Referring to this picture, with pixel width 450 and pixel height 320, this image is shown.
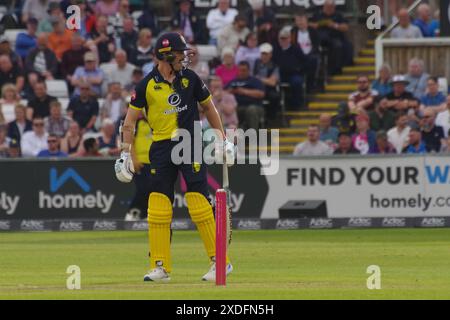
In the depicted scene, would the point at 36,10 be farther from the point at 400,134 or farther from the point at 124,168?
the point at 124,168

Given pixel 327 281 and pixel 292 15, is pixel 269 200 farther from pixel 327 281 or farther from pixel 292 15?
pixel 327 281

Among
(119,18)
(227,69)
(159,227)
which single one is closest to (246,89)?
(227,69)

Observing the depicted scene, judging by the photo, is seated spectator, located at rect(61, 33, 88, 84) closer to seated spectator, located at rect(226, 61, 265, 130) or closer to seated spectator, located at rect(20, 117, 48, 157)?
seated spectator, located at rect(20, 117, 48, 157)

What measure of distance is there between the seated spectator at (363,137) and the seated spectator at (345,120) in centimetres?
19

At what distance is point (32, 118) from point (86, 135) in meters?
1.20

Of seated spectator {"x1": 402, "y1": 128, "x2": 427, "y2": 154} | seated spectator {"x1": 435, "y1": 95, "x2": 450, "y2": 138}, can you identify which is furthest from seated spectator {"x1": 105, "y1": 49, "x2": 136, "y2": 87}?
seated spectator {"x1": 435, "y1": 95, "x2": 450, "y2": 138}

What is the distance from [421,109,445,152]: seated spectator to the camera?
22844mm

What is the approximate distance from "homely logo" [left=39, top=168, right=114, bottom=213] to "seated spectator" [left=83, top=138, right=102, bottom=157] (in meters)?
0.95

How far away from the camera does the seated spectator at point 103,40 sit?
27.0m

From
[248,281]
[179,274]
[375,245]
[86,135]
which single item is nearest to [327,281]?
[248,281]

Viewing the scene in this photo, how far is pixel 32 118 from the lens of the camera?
82.4ft

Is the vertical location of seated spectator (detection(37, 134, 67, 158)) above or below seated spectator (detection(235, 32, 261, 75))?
below

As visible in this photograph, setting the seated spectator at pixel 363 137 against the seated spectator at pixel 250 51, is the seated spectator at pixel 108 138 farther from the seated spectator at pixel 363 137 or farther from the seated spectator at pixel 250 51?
the seated spectator at pixel 363 137

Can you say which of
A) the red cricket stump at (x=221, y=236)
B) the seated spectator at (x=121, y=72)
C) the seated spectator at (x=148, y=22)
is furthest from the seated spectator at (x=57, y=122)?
the red cricket stump at (x=221, y=236)
